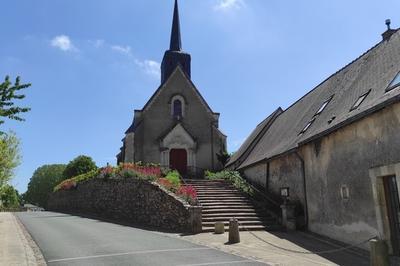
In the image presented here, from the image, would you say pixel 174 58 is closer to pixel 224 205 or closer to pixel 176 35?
pixel 176 35

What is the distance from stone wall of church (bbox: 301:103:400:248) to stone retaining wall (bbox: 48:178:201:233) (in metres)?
4.52

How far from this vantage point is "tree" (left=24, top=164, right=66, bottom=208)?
80.8 metres

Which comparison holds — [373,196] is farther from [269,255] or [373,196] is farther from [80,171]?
[80,171]

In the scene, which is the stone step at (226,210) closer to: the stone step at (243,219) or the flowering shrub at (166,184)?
the stone step at (243,219)

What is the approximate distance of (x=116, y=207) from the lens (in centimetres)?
2169

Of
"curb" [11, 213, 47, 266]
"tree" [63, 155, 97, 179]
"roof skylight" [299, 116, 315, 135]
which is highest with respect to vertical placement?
"tree" [63, 155, 97, 179]

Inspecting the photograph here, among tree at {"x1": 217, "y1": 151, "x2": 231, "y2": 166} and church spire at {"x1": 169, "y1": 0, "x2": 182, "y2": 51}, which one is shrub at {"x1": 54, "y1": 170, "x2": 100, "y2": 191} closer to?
tree at {"x1": 217, "y1": 151, "x2": 231, "y2": 166}

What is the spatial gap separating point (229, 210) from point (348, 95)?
6.74m

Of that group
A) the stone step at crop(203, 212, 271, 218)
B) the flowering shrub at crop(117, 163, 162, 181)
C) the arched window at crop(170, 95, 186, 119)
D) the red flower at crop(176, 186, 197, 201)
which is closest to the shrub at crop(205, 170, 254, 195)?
the stone step at crop(203, 212, 271, 218)

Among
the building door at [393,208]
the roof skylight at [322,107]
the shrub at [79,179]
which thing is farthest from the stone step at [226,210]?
the shrub at [79,179]

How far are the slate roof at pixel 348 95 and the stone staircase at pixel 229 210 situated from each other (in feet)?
7.24

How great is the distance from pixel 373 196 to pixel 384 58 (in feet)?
17.9

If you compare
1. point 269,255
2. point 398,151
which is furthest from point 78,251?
point 398,151

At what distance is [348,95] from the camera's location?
13.6 m
